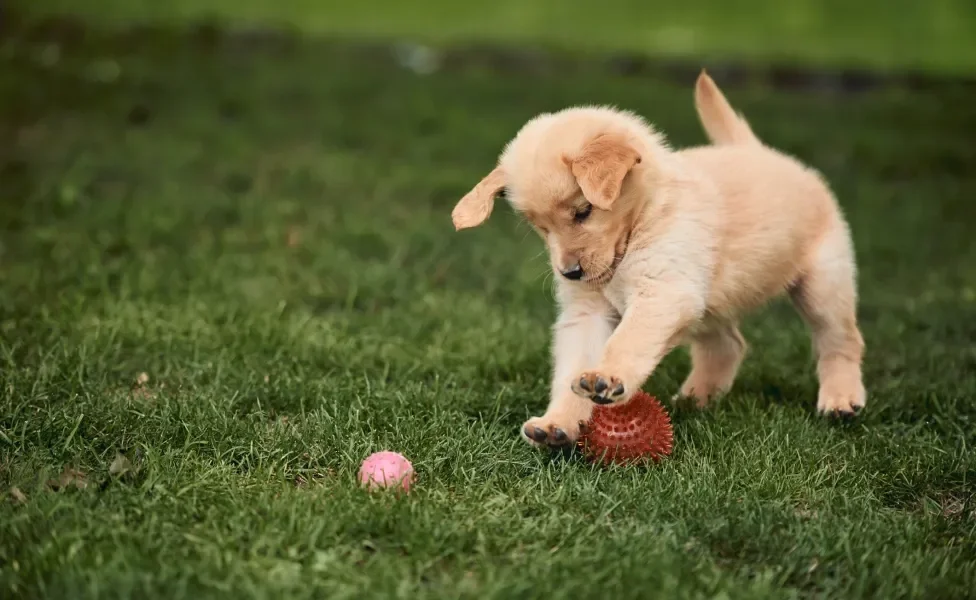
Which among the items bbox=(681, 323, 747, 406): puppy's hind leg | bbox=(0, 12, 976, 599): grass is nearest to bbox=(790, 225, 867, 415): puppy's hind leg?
bbox=(0, 12, 976, 599): grass

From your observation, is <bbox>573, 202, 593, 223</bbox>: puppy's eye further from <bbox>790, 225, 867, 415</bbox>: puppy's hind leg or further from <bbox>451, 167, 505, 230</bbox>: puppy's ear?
<bbox>790, 225, 867, 415</bbox>: puppy's hind leg

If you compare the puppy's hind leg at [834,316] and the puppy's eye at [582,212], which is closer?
the puppy's eye at [582,212]

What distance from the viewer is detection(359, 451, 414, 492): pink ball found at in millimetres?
3078

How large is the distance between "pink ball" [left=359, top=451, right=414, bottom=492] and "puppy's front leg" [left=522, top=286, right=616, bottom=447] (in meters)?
0.48

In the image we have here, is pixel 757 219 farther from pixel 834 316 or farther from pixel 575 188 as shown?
pixel 575 188

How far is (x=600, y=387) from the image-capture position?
3.21 meters

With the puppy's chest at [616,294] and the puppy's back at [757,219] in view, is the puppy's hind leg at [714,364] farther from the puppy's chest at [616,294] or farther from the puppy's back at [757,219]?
the puppy's chest at [616,294]

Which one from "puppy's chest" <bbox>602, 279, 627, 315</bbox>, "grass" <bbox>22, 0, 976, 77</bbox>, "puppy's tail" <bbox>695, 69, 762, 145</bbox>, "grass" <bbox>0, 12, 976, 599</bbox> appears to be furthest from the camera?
"grass" <bbox>22, 0, 976, 77</bbox>

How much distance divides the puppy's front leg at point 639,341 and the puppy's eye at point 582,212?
305mm

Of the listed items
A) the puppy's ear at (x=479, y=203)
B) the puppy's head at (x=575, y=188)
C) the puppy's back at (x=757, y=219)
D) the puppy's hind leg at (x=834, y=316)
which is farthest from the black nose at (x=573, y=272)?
the puppy's hind leg at (x=834, y=316)

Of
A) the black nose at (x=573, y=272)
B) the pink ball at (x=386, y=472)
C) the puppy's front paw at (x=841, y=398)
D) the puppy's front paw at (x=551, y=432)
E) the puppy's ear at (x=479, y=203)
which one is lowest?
the puppy's front paw at (x=841, y=398)

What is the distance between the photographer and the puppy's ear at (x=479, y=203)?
139 inches

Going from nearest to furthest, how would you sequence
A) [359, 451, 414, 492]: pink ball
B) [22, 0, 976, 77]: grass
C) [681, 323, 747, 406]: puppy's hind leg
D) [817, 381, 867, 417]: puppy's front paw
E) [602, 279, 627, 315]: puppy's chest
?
[359, 451, 414, 492]: pink ball, [602, 279, 627, 315]: puppy's chest, [817, 381, 867, 417]: puppy's front paw, [681, 323, 747, 406]: puppy's hind leg, [22, 0, 976, 77]: grass

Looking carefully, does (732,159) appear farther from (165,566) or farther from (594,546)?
(165,566)
